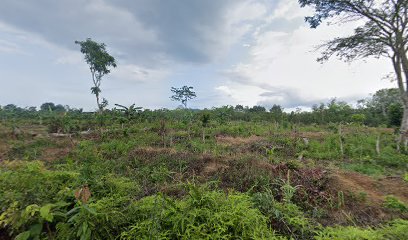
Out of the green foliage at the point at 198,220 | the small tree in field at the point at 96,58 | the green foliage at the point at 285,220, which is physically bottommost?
the green foliage at the point at 285,220

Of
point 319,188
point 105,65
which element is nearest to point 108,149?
point 319,188

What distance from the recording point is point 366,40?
9.79 metres

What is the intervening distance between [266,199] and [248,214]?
628mm

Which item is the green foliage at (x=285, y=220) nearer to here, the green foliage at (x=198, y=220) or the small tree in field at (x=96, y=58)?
the green foliage at (x=198, y=220)

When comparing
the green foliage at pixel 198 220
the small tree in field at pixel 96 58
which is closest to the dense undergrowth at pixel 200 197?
the green foliage at pixel 198 220

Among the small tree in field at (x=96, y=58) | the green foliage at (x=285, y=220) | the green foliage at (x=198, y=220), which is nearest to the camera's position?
the green foliage at (x=198, y=220)

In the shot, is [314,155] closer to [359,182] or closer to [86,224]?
[359,182]

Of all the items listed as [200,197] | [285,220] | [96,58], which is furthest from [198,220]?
[96,58]

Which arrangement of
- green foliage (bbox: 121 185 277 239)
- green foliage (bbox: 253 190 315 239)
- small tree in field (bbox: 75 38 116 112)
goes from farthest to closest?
small tree in field (bbox: 75 38 116 112) < green foliage (bbox: 253 190 315 239) < green foliage (bbox: 121 185 277 239)

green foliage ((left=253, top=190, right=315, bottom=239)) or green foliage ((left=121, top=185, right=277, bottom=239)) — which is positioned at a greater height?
green foliage ((left=121, top=185, right=277, bottom=239))

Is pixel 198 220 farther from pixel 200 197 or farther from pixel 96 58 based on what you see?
pixel 96 58

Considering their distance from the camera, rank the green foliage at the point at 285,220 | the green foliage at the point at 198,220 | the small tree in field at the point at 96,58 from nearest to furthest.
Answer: the green foliage at the point at 198,220 < the green foliage at the point at 285,220 < the small tree in field at the point at 96,58

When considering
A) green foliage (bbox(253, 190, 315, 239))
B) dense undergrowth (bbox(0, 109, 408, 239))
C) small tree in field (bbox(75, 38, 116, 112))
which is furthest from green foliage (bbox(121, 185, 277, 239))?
small tree in field (bbox(75, 38, 116, 112))

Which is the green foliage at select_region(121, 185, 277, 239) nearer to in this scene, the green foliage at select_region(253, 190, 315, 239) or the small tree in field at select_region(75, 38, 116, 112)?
the green foliage at select_region(253, 190, 315, 239)
